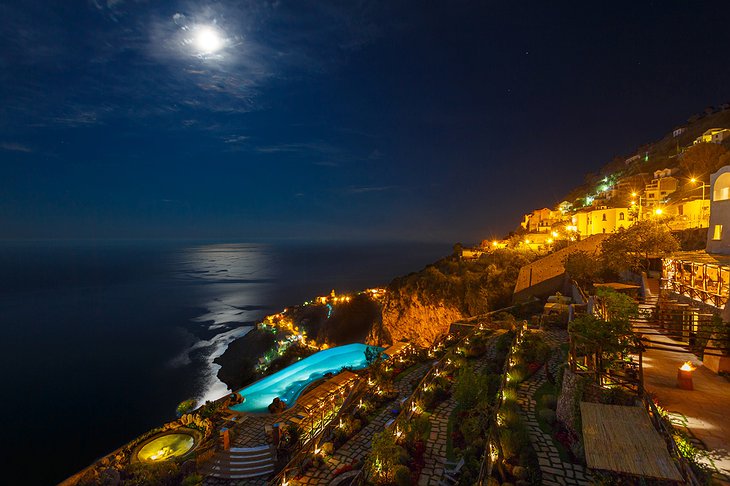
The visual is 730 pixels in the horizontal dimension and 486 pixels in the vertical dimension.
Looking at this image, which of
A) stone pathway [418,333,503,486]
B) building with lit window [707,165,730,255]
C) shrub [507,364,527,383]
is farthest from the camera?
building with lit window [707,165,730,255]

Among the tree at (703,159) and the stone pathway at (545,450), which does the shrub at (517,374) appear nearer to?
the stone pathway at (545,450)

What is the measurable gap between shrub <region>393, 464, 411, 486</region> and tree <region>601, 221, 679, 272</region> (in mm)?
14674

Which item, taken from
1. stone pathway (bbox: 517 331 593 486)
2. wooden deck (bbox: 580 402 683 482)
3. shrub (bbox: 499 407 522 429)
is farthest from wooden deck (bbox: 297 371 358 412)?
wooden deck (bbox: 580 402 683 482)

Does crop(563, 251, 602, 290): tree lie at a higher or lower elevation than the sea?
higher

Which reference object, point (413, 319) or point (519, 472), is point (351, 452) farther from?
point (413, 319)

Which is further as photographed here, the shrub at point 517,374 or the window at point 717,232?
the window at point 717,232

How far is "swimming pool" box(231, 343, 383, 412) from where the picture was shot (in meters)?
13.9

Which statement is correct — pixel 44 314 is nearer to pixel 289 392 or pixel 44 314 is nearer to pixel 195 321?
pixel 195 321

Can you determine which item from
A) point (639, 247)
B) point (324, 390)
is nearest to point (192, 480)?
point (324, 390)

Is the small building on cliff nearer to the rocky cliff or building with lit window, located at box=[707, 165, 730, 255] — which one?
the rocky cliff

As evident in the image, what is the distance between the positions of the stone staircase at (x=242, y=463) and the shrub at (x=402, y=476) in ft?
13.5

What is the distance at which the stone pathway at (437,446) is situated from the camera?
289 inches

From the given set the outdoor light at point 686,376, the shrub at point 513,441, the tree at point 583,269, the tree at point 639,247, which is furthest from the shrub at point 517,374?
the tree at point 583,269

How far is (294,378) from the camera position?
58.2 ft
